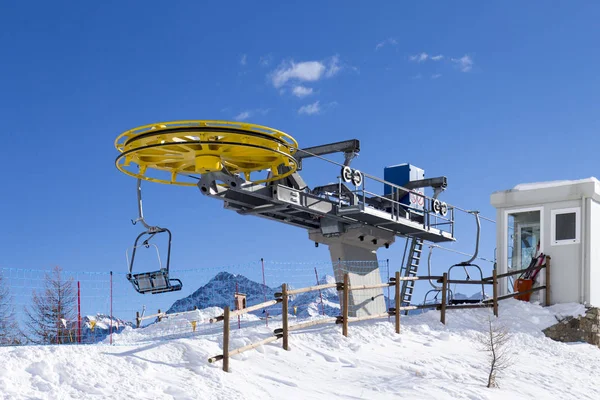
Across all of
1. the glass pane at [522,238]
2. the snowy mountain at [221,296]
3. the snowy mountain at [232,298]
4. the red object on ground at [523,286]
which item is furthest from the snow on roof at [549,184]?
the snowy mountain at [221,296]

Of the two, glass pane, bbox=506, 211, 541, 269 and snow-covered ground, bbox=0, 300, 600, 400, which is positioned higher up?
glass pane, bbox=506, 211, 541, 269

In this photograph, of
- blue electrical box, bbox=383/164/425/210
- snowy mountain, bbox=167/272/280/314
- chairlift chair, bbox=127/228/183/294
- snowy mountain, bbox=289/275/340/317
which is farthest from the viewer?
snowy mountain, bbox=167/272/280/314

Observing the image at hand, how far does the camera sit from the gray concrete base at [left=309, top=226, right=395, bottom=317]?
21938 mm

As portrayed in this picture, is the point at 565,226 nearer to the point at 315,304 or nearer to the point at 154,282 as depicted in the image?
the point at 154,282

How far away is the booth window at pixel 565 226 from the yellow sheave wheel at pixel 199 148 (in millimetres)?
9713

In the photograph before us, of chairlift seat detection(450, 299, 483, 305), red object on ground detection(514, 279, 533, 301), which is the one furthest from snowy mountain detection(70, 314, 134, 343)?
red object on ground detection(514, 279, 533, 301)

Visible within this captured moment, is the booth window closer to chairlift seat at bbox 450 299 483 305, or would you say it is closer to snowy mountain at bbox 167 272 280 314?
chairlift seat at bbox 450 299 483 305

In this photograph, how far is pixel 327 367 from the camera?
14.4 meters

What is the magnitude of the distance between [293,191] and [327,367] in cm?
604

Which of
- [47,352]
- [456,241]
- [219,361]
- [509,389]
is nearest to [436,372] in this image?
[509,389]

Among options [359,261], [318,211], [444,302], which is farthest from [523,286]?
[318,211]

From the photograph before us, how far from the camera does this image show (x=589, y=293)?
20.7m

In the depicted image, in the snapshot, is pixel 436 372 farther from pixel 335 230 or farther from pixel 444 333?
pixel 335 230

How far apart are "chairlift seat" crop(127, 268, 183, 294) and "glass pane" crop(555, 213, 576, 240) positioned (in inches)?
449
